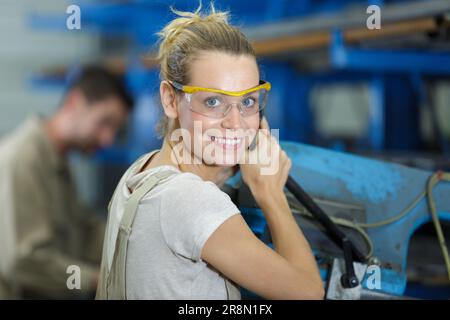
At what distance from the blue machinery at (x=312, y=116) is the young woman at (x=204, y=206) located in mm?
97

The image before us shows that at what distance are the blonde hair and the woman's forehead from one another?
0.03 ft

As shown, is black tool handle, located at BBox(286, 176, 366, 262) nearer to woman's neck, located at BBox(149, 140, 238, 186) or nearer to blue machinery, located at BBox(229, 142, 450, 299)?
blue machinery, located at BBox(229, 142, 450, 299)

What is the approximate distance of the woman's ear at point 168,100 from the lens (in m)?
1.09

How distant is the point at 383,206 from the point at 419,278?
0.38 metres

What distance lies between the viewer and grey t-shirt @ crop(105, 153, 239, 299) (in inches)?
39.6

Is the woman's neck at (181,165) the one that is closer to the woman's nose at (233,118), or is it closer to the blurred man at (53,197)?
the woman's nose at (233,118)

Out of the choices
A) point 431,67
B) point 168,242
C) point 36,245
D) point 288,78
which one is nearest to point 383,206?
point 168,242

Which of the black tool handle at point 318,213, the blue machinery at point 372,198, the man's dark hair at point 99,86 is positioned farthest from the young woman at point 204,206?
the man's dark hair at point 99,86

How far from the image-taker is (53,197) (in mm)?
2869

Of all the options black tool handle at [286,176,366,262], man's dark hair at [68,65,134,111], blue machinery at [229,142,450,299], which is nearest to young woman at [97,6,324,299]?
black tool handle at [286,176,366,262]

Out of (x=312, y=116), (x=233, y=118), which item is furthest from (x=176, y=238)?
(x=312, y=116)

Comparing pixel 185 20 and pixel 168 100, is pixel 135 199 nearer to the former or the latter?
pixel 168 100

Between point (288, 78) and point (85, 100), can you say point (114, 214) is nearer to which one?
point (85, 100)

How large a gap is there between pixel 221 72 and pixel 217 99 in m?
0.04
